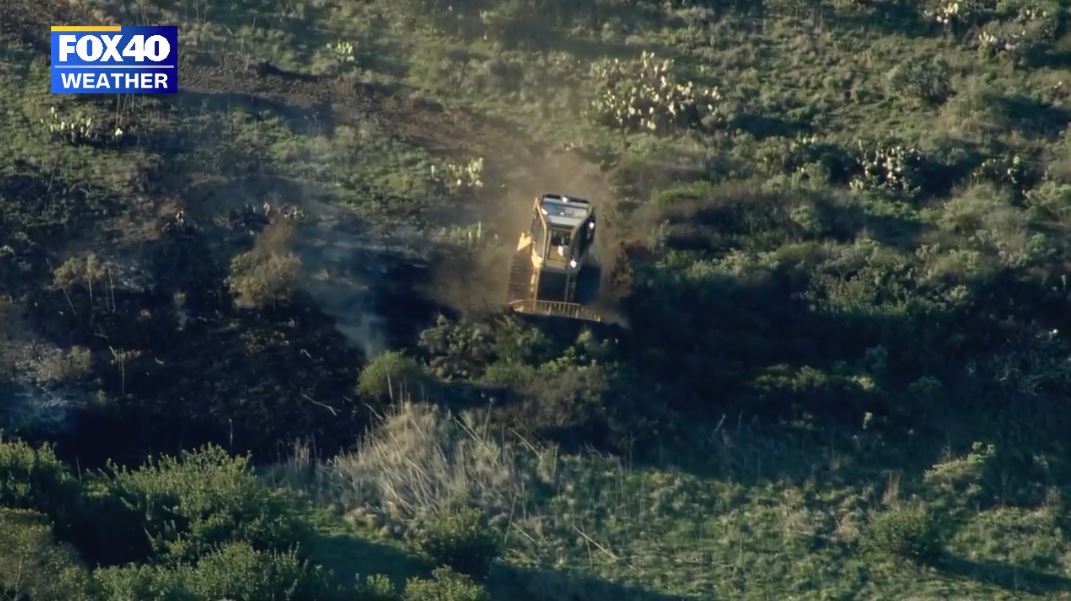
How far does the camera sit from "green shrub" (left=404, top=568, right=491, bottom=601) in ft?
84.7

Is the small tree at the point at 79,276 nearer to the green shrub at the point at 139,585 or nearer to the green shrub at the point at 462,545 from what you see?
the green shrub at the point at 462,545

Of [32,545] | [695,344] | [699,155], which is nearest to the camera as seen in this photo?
[32,545]

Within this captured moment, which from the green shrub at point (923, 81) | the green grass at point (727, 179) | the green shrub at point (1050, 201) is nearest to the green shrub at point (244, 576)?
the green grass at point (727, 179)

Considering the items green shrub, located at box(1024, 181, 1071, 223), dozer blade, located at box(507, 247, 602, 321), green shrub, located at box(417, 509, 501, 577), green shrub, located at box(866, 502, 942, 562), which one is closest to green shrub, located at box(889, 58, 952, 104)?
green shrub, located at box(1024, 181, 1071, 223)

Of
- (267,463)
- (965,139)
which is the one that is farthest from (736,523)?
(965,139)

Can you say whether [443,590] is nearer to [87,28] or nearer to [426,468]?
[426,468]

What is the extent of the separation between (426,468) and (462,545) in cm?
260

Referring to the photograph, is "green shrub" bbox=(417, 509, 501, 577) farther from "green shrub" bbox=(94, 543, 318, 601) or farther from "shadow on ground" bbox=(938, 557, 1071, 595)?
"shadow on ground" bbox=(938, 557, 1071, 595)

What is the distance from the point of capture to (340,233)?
36.3 meters

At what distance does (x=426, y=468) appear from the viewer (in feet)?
99.0

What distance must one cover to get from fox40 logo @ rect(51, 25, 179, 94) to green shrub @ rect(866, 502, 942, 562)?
19.1 metres

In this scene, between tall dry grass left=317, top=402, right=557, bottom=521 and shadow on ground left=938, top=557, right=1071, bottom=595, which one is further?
tall dry grass left=317, top=402, right=557, bottom=521

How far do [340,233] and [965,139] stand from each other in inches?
546

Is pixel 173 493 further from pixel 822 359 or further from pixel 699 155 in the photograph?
pixel 699 155
